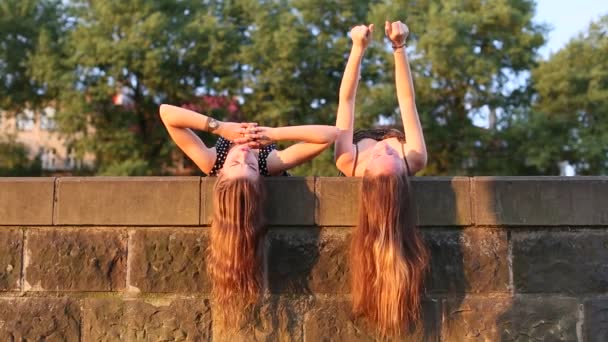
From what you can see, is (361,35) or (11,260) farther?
(361,35)

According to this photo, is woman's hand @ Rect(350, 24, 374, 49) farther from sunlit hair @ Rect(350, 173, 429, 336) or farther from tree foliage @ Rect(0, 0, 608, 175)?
tree foliage @ Rect(0, 0, 608, 175)

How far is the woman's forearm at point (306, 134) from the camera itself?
12.9 ft

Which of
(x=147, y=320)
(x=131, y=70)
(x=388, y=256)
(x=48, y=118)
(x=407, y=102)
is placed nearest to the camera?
(x=388, y=256)

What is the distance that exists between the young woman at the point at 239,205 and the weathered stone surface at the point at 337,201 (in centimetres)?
32

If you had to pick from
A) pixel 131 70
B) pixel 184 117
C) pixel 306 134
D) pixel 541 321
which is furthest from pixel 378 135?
pixel 131 70

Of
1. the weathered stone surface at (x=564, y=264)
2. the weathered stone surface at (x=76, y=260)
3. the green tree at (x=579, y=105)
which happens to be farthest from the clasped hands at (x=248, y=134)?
the green tree at (x=579, y=105)

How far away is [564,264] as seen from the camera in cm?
379

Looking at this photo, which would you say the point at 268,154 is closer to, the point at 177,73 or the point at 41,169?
the point at 177,73

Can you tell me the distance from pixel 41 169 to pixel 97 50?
6.70 m

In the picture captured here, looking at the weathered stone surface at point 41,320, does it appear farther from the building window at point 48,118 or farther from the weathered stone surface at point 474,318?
the building window at point 48,118

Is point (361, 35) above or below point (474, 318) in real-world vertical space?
above

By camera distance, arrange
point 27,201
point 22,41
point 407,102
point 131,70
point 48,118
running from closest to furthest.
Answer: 1. point 27,201
2. point 407,102
3. point 131,70
4. point 22,41
5. point 48,118

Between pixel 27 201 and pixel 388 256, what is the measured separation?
2173mm

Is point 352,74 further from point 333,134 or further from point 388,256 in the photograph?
point 388,256
